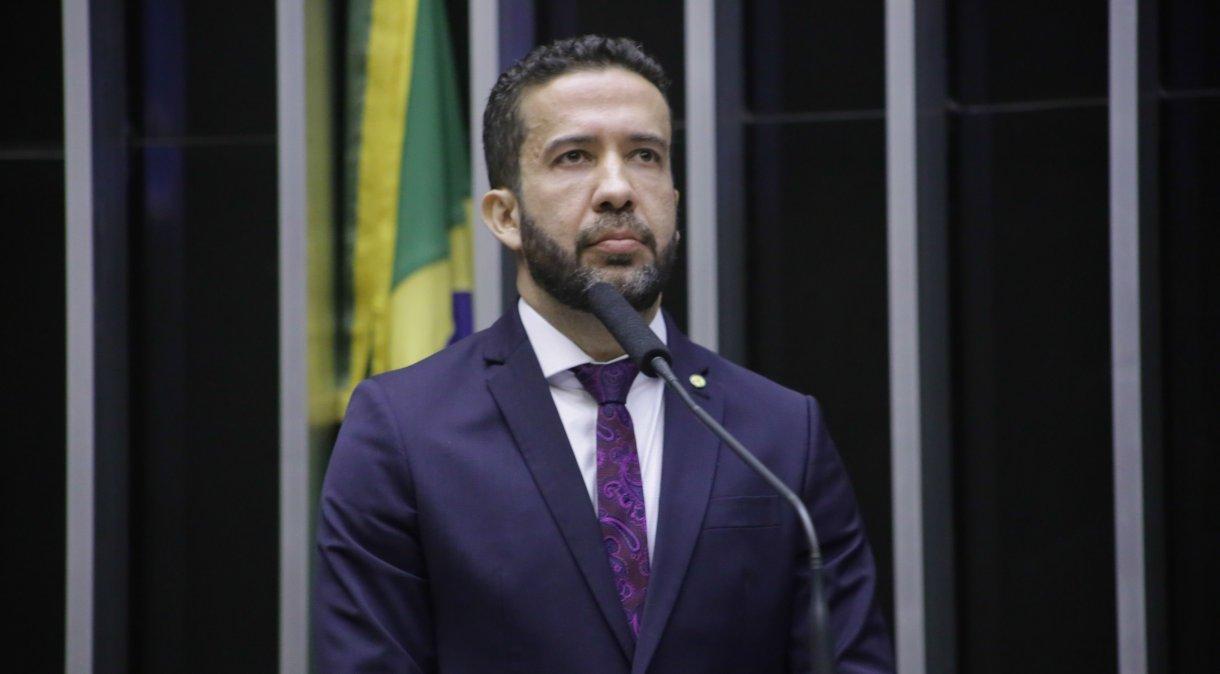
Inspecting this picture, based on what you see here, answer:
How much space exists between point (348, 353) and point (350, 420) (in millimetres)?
2402

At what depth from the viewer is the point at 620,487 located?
1.82m

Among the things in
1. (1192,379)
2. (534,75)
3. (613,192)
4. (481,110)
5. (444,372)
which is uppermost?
(481,110)

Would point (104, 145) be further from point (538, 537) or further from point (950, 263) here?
point (538, 537)

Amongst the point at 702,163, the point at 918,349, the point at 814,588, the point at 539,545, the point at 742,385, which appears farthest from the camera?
the point at 702,163

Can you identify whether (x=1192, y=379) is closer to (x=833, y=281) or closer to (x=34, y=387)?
(x=833, y=281)

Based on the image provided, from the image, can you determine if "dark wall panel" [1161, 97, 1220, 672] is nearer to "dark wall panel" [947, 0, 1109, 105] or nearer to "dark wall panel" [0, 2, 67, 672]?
"dark wall panel" [947, 0, 1109, 105]

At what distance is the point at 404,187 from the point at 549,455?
95.4 inches

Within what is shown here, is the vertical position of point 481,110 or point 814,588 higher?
point 481,110

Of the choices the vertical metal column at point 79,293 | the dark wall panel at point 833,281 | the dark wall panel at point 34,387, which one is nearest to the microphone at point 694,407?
the dark wall panel at point 833,281

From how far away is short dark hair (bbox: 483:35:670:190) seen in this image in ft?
6.47

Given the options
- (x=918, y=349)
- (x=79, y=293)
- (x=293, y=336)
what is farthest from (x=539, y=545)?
(x=79, y=293)

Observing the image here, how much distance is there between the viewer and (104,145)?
4.19m

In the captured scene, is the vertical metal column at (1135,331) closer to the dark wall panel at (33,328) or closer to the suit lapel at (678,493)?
the suit lapel at (678,493)

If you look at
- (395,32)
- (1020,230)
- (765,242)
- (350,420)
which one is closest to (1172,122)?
(1020,230)
